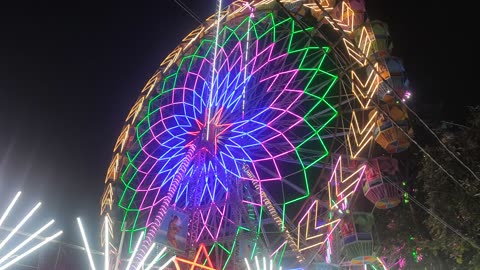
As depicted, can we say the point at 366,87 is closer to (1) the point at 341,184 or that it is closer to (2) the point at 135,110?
(1) the point at 341,184

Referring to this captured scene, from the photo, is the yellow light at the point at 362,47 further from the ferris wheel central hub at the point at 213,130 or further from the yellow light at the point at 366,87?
the ferris wheel central hub at the point at 213,130

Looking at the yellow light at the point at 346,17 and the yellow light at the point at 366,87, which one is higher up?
the yellow light at the point at 346,17

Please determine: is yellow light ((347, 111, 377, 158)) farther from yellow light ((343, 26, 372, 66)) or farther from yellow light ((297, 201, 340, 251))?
yellow light ((297, 201, 340, 251))

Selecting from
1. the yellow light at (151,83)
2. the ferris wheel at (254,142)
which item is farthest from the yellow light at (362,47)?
the yellow light at (151,83)

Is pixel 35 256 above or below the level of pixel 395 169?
above

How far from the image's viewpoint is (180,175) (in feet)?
51.4

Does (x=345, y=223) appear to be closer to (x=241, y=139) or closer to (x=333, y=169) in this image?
(x=333, y=169)

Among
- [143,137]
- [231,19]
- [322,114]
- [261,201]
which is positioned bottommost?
[261,201]

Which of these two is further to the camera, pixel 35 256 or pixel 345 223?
pixel 35 256

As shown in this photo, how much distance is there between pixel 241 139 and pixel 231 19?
5594mm

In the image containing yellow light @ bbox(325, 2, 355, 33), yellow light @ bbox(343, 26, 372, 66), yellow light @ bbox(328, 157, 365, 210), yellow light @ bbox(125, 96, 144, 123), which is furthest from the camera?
yellow light @ bbox(125, 96, 144, 123)

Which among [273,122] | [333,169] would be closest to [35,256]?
[273,122]

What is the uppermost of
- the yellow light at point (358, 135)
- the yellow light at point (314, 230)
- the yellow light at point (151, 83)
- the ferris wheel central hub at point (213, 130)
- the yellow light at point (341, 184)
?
the yellow light at point (151, 83)

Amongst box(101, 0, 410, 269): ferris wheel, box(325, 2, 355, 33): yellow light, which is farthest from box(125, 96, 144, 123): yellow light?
box(325, 2, 355, 33): yellow light
